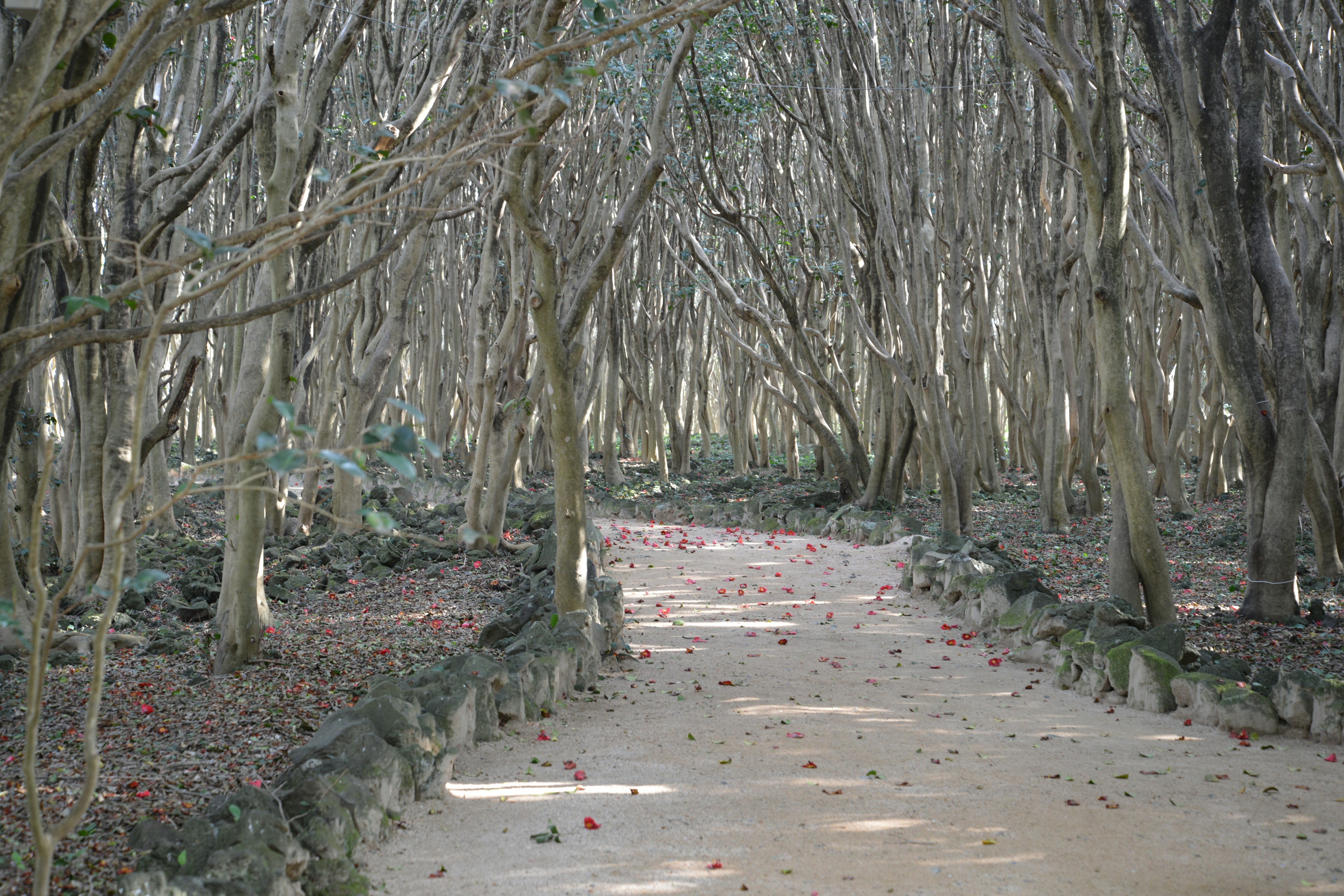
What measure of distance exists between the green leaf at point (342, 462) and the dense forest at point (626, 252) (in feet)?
0.16

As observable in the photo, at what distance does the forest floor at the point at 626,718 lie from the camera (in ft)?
11.0

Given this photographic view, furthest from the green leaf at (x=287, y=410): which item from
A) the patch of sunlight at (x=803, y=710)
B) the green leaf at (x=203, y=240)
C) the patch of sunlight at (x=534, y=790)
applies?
the patch of sunlight at (x=803, y=710)

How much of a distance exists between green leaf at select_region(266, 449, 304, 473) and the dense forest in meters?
0.01

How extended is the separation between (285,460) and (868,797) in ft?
9.80

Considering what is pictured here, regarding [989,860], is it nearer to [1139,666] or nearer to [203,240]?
[1139,666]

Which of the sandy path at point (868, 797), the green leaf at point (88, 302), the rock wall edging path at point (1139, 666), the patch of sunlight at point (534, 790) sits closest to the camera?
the green leaf at point (88, 302)

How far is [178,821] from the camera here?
126 inches

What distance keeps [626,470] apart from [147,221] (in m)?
14.0

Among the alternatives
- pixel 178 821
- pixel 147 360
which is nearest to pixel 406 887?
pixel 178 821

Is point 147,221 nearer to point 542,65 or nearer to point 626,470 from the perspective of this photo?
point 542,65

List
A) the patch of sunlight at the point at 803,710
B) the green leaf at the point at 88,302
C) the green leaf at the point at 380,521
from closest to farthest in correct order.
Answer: the green leaf at the point at 380,521
the green leaf at the point at 88,302
the patch of sunlight at the point at 803,710

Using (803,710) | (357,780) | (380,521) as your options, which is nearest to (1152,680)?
(803,710)

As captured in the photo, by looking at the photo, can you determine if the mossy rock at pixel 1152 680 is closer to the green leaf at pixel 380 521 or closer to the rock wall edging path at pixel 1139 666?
the rock wall edging path at pixel 1139 666

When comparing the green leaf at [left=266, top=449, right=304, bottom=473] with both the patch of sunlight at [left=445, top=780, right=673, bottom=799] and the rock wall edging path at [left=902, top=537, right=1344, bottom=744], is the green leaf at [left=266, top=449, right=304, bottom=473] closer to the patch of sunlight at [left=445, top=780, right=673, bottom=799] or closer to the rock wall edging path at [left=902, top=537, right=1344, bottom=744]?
the patch of sunlight at [left=445, top=780, right=673, bottom=799]
